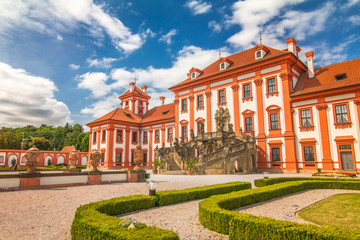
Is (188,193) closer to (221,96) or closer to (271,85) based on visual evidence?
(271,85)

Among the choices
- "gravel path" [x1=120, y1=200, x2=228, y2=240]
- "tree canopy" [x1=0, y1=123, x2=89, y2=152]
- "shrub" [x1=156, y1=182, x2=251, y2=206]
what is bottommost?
"gravel path" [x1=120, y1=200, x2=228, y2=240]

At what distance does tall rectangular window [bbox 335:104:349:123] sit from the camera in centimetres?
2184

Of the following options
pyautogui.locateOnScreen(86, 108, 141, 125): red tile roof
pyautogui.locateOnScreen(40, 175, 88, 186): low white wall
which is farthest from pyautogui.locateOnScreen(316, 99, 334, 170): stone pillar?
pyautogui.locateOnScreen(86, 108, 141, 125): red tile roof

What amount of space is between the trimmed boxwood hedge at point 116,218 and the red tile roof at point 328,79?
2040 centimetres

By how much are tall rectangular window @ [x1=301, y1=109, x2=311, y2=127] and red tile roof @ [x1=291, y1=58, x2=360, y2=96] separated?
1.99 m

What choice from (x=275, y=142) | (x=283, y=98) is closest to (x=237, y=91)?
(x=283, y=98)

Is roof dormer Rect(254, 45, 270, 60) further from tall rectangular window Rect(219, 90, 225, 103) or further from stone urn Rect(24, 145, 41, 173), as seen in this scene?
stone urn Rect(24, 145, 41, 173)

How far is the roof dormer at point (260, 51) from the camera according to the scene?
28.1 meters

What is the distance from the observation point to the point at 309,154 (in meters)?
23.2

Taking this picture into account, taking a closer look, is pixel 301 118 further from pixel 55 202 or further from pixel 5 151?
pixel 5 151

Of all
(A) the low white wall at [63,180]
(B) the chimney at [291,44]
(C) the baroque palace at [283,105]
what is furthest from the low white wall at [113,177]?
(B) the chimney at [291,44]

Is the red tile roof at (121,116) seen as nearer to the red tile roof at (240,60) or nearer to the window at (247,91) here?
the red tile roof at (240,60)

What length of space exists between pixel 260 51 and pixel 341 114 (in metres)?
11.4

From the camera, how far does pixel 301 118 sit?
79.7 feet
